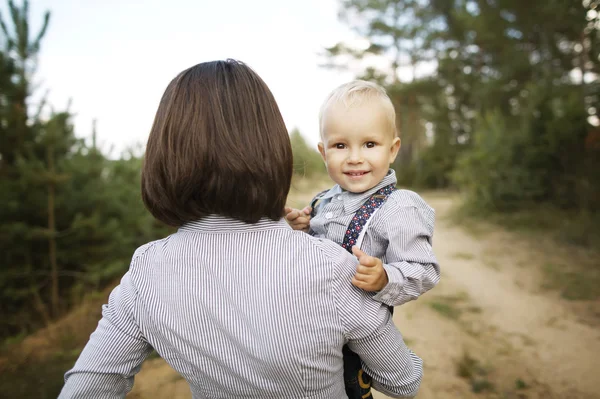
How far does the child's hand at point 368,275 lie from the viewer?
103 centimetres

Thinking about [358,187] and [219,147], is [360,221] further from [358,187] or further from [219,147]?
[219,147]

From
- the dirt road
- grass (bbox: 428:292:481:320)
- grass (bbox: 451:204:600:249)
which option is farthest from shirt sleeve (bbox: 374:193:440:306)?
grass (bbox: 451:204:600:249)

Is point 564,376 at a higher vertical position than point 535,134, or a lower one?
lower

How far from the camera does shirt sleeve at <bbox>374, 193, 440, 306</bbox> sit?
123cm

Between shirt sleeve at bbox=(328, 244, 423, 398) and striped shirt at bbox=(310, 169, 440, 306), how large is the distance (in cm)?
8

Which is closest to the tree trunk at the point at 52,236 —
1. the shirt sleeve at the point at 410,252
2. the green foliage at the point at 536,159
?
the shirt sleeve at the point at 410,252

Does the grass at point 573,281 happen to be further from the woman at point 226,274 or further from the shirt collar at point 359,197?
the woman at point 226,274

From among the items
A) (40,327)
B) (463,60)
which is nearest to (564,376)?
(40,327)

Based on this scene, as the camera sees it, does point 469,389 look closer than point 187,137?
No

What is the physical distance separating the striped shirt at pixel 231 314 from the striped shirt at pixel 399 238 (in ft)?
0.80

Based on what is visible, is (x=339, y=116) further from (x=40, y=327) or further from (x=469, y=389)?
(x=40, y=327)

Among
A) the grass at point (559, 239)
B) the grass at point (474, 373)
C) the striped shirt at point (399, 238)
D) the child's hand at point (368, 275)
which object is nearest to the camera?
the child's hand at point (368, 275)

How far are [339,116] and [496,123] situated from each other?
942 centimetres

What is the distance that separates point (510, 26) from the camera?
12.0m
